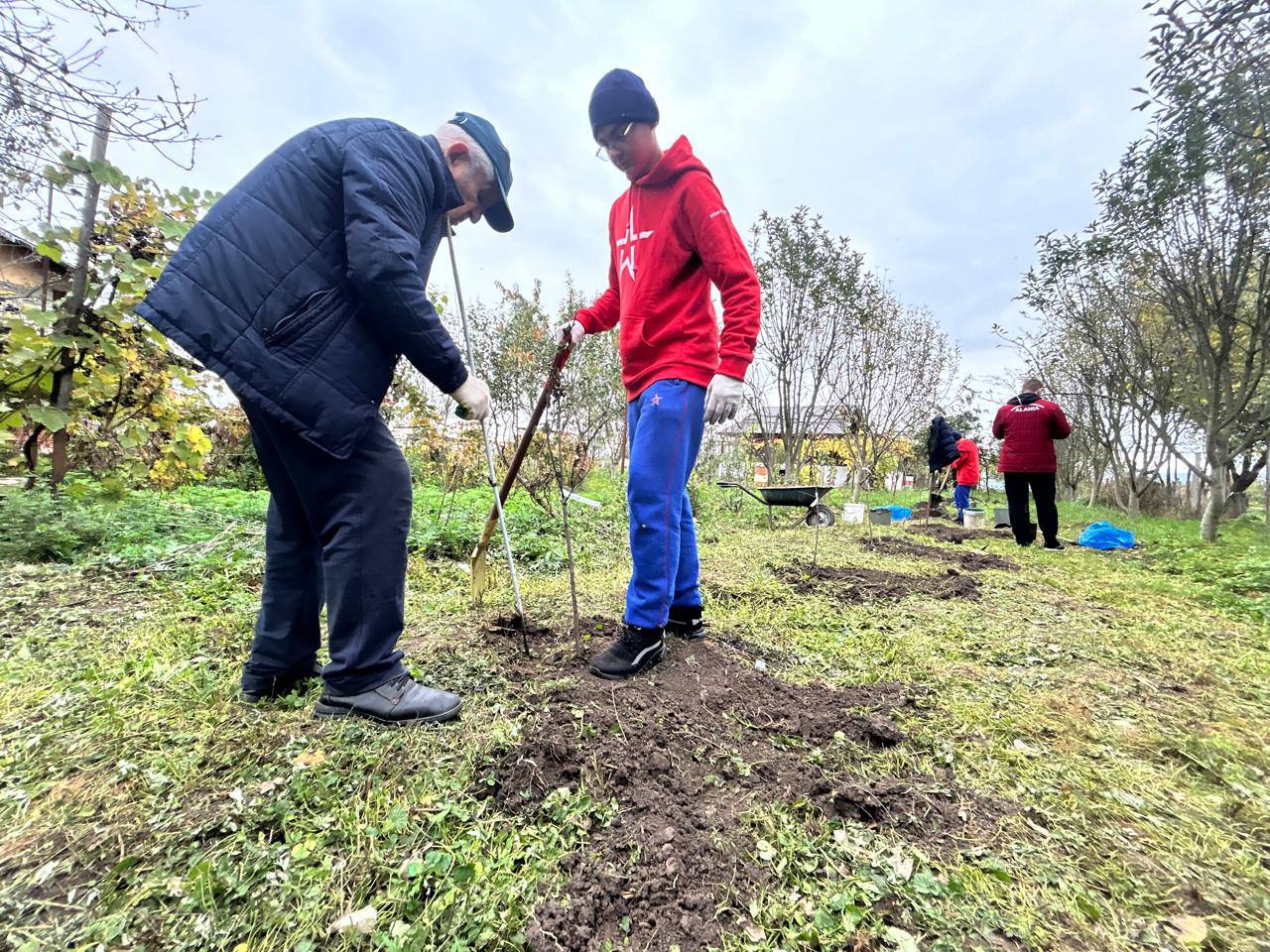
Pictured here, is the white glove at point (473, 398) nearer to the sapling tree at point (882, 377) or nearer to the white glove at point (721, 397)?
the white glove at point (721, 397)

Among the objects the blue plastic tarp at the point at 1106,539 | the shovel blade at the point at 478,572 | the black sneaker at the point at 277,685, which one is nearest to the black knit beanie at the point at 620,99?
the shovel blade at the point at 478,572

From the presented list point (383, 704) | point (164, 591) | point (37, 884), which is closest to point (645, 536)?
point (383, 704)

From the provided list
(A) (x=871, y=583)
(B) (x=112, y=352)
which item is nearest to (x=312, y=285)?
(B) (x=112, y=352)

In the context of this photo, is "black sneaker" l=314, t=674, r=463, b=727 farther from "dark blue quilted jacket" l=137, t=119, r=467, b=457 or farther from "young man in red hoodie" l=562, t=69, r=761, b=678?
"dark blue quilted jacket" l=137, t=119, r=467, b=457

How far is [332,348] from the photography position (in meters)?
1.54

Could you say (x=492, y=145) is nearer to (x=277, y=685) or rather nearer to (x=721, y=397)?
(x=721, y=397)

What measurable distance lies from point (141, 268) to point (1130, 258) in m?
10.9

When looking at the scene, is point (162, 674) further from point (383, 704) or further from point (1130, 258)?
point (1130, 258)

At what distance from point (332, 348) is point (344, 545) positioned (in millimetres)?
582

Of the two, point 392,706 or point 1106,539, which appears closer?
point 392,706

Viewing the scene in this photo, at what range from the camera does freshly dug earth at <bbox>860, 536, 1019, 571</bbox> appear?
5.09 metres

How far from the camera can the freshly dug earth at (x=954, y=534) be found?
7.32 m

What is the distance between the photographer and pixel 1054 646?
104 inches

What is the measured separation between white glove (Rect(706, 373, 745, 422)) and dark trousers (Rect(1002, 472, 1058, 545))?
605 centimetres
